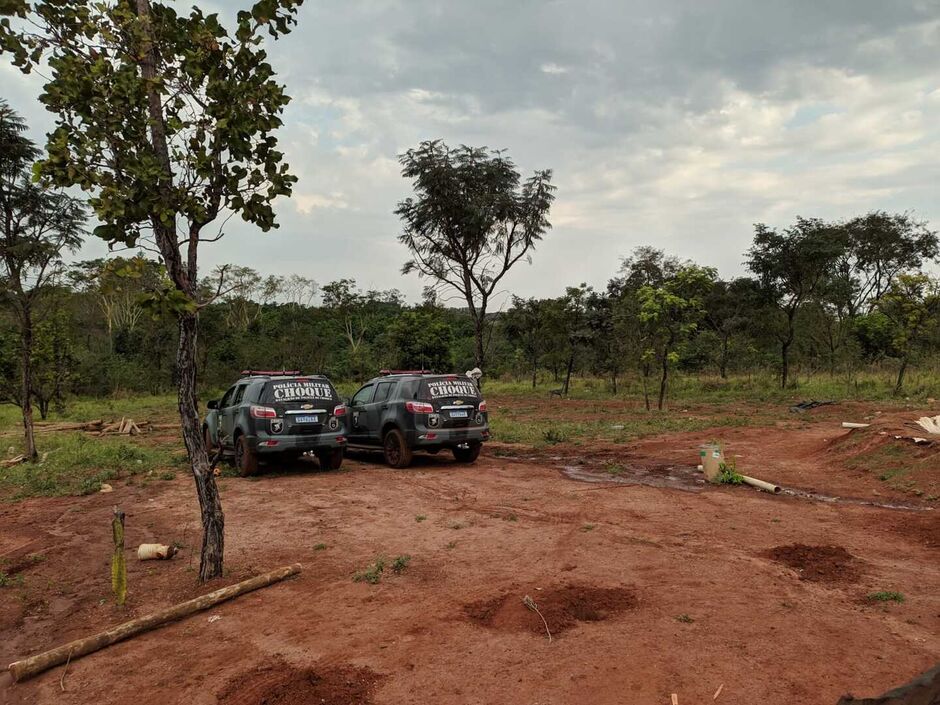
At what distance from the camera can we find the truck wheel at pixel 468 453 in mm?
12156

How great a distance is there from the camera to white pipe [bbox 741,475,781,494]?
356 inches

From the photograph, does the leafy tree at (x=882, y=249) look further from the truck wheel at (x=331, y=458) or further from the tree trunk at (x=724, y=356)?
the truck wheel at (x=331, y=458)

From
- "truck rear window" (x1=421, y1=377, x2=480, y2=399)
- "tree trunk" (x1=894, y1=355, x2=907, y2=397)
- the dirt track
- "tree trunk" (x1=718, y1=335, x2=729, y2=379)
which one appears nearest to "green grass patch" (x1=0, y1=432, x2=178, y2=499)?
the dirt track

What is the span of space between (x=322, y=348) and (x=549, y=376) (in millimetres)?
14870

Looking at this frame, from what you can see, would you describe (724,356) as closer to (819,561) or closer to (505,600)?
(819,561)

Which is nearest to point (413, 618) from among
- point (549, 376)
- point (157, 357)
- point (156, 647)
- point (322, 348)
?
point (156, 647)

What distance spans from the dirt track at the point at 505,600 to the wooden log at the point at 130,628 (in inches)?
2.9

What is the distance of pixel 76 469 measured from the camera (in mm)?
11773

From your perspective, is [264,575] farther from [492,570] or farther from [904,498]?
[904,498]

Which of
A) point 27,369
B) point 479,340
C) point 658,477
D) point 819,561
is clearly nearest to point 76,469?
point 27,369

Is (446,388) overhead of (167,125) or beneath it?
beneath

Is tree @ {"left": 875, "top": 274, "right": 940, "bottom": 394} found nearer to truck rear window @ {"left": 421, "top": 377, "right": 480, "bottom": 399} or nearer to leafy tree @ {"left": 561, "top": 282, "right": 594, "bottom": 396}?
leafy tree @ {"left": 561, "top": 282, "right": 594, "bottom": 396}

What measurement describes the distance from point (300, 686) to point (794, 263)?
88.5 feet

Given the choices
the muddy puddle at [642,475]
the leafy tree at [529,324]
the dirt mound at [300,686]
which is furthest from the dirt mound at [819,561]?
the leafy tree at [529,324]
